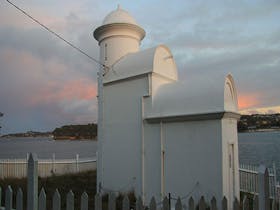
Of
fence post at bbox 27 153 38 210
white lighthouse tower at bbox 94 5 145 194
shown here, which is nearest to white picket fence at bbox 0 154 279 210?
fence post at bbox 27 153 38 210

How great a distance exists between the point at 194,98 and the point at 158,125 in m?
1.72

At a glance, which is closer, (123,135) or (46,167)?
(123,135)

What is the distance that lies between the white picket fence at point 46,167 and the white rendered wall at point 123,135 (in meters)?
7.14

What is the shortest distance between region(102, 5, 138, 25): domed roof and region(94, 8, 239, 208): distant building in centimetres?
2

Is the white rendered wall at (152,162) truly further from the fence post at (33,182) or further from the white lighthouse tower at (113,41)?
the fence post at (33,182)

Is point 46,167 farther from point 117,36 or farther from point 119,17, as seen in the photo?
point 119,17

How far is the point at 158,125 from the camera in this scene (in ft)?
37.3

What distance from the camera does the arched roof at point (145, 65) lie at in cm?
1220

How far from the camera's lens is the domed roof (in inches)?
562

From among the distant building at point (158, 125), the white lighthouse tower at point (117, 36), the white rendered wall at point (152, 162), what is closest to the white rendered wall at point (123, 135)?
the distant building at point (158, 125)

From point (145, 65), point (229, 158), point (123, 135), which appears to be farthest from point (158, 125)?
point (229, 158)

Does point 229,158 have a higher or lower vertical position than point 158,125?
lower

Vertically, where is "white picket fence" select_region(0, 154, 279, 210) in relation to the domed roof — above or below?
below

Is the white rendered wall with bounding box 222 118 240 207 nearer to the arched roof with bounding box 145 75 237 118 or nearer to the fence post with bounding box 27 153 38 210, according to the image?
the arched roof with bounding box 145 75 237 118
